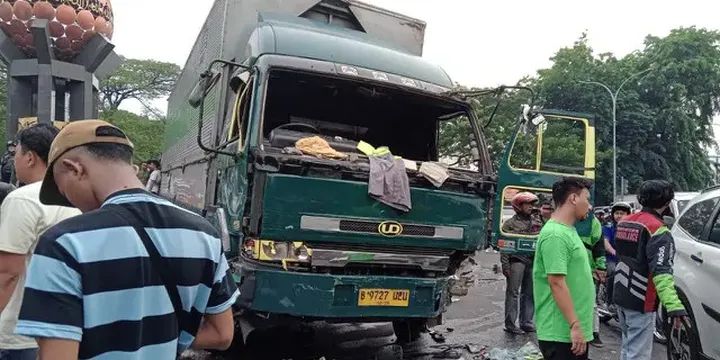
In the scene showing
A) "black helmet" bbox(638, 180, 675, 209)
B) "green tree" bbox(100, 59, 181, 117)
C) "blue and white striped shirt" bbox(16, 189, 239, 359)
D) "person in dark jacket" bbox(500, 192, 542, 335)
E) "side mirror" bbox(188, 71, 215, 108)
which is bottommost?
"person in dark jacket" bbox(500, 192, 542, 335)

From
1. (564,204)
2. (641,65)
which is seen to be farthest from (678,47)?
(564,204)

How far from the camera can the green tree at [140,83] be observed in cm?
3972

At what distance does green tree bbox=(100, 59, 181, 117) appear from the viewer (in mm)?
39719

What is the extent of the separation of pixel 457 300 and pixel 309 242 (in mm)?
4924

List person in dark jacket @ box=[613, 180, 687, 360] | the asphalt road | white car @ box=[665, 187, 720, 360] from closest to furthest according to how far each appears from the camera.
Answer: person in dark jacket @ box=[613, 180, 687, 360], white car @ box=[665, 187, 720, 360], the asphalt road

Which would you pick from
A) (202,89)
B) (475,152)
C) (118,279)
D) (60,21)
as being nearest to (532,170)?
(475,152)

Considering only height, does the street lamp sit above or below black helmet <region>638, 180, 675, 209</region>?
above

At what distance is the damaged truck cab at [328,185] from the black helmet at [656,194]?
4.74ft

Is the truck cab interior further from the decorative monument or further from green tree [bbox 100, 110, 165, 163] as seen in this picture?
green tree [bbox 100, 110, 165, 163]

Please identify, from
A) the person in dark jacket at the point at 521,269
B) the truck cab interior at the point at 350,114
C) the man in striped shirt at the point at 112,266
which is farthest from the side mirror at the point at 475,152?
the man in striped shirt at the point at 112,266

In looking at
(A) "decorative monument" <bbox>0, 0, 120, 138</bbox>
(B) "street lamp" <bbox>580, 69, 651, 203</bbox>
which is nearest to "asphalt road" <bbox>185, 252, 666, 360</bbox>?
(A) "decorative monument" <bbox>0, 0, 120, 138</bbox>

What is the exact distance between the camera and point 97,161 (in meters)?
1.60

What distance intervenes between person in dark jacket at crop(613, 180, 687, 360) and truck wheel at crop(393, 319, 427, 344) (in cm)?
232

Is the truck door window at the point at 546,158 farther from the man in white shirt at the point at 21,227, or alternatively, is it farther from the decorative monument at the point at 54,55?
the decorative monument at the point at 54,55
